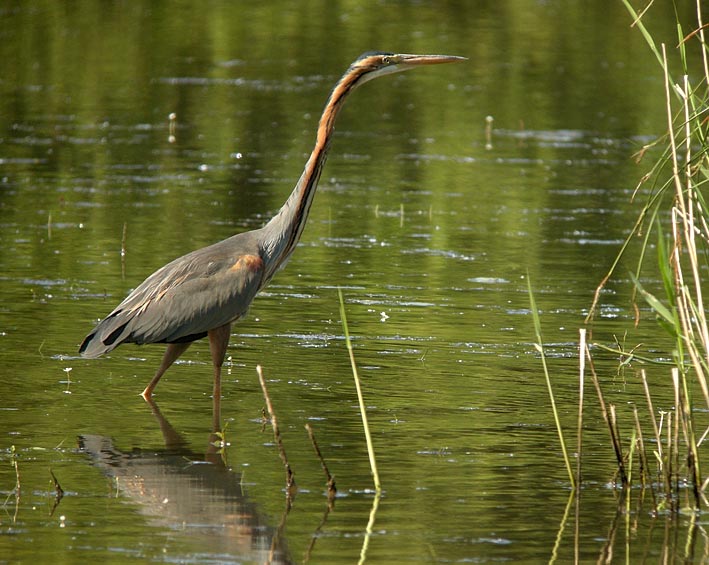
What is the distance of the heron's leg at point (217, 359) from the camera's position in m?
7.76

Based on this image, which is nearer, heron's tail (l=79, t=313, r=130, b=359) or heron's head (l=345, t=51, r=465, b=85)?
heron's tail (l=79, t=313, r=130, b=359)

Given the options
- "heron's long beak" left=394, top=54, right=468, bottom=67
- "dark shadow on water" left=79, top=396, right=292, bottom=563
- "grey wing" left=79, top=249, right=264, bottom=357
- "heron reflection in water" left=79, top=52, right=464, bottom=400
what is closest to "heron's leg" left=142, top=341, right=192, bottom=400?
"heron reflection in water" left=79, top=52, right=464, bottom=400

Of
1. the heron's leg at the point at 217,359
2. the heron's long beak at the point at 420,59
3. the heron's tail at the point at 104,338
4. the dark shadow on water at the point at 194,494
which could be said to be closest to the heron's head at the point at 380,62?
the heron's long beak at the point at 420,59

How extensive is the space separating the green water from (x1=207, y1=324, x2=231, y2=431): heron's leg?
0.09 meters

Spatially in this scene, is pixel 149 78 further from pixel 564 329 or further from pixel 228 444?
pixel 228 444

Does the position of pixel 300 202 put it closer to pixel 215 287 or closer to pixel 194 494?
pixel 215 287

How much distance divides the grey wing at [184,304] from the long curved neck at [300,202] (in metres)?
0.18

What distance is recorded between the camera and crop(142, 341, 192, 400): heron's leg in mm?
8070

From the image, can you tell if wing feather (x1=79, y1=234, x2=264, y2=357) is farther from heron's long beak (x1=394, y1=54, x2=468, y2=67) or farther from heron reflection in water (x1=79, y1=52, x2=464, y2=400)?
heron's long beak (x1=394, y1=54, x2=468, y2=67)

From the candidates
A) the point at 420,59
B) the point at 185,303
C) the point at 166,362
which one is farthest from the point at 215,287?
the point at 420,59

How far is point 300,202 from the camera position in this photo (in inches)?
330

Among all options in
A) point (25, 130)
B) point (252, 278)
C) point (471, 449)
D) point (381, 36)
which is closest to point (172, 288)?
point (252, 278)

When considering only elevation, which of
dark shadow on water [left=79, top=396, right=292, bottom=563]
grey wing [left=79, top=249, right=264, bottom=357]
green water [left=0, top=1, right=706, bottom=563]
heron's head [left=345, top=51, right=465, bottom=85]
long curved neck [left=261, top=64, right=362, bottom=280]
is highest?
heron's head [left=345, top=51, right=465, bottom=85]

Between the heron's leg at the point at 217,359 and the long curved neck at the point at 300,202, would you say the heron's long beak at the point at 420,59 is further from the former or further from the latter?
the heron's leg at the point at 217,359
